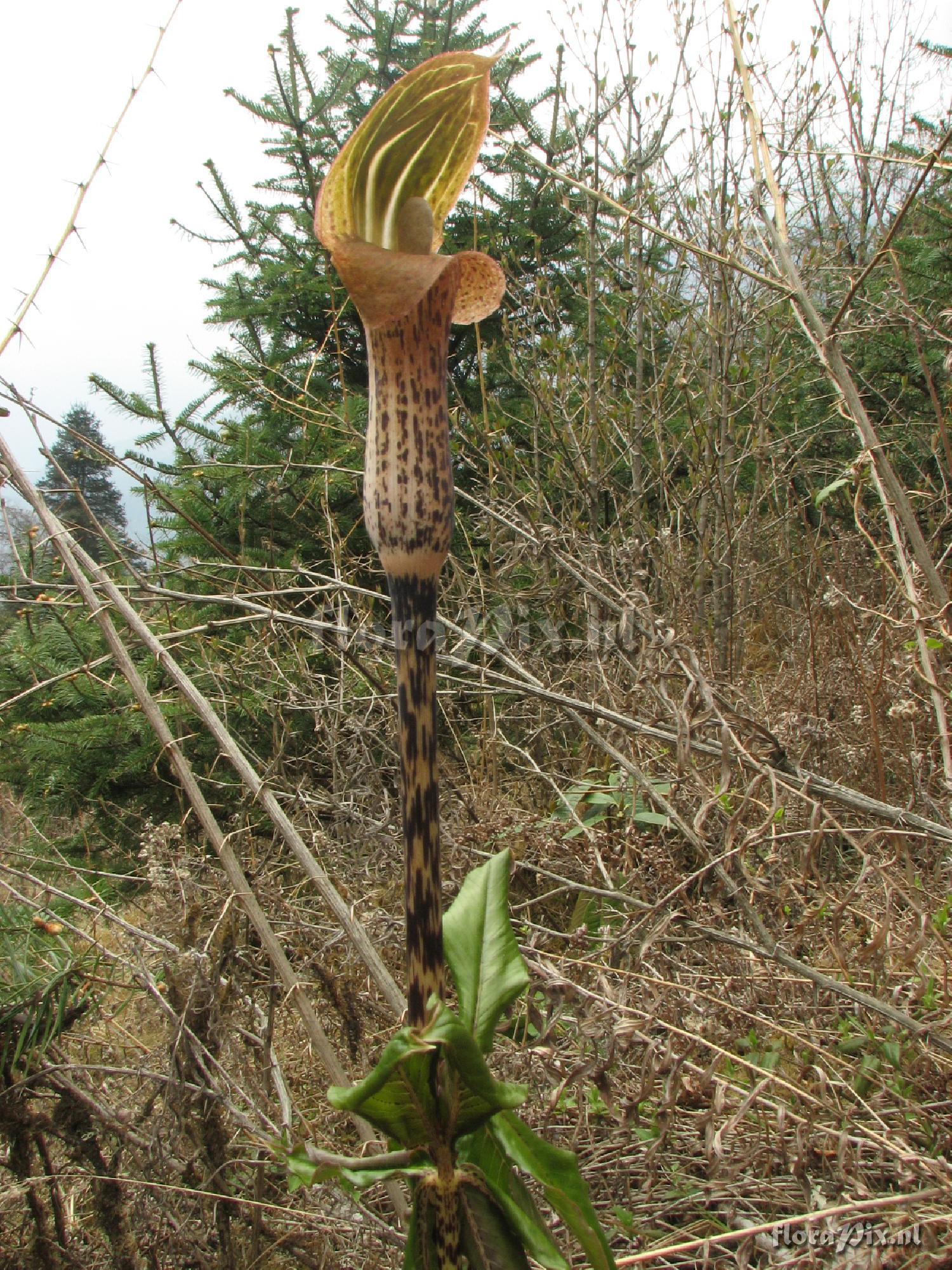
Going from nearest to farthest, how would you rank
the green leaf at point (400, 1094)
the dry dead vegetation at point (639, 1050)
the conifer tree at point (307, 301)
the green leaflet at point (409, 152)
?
the green leaf at point (400, 1094) → the green leaflet at point (409, 152) → the dry dead vegetation at point (639, 1050) → the conifer tree at point (307, 301)

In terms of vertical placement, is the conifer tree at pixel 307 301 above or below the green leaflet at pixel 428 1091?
above

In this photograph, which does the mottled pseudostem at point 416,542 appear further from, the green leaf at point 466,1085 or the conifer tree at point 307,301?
the conifer tree at point 307,301

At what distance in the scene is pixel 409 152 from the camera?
2.80ft

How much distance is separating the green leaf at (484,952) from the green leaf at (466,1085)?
0.08 m

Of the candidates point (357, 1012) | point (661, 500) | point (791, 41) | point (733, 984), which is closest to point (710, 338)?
point (661, 500)

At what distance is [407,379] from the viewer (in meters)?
0.82

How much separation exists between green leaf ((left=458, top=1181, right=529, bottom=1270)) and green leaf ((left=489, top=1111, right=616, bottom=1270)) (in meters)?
0.06

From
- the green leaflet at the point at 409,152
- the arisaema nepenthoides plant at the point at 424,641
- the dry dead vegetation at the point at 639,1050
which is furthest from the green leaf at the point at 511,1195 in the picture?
the green leaflet at the point at 409,152

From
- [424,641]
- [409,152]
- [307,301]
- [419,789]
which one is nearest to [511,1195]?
[419,789]

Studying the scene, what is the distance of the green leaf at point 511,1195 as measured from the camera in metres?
0.82

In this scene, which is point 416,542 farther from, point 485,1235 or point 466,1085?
point 485,1235

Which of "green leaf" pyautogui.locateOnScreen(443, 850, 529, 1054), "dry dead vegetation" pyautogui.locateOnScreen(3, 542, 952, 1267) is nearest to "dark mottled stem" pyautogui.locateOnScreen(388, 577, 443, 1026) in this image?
"green leaf" pyautogui.locateOnScreen(443, 850, 529, 1054)

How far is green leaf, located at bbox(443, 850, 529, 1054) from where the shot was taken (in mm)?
879

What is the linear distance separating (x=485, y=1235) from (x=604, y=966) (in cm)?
66
